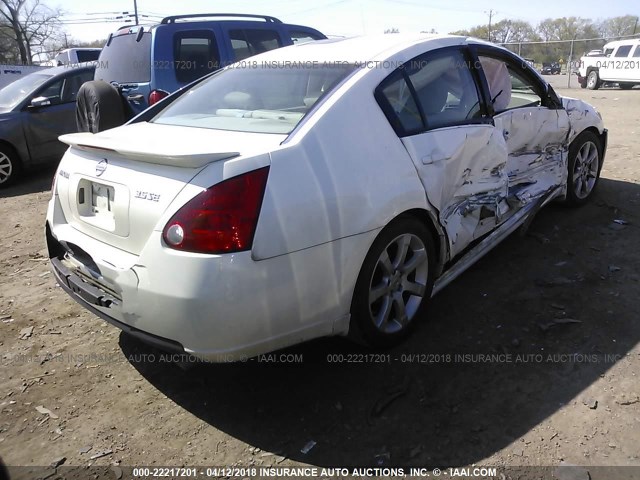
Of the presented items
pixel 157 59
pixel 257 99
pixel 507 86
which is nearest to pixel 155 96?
pixel 157 59

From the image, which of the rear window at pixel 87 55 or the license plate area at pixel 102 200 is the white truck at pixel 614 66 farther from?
the license plate area at pixel 102 200

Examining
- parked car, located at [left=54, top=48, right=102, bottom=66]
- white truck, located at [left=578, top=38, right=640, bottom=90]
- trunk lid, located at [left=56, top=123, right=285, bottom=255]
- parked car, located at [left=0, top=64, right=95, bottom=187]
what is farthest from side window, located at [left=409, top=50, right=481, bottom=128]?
white truck, located at [left=578, top=38, right=640, bottom=90]

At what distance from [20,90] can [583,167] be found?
8055 millimetres

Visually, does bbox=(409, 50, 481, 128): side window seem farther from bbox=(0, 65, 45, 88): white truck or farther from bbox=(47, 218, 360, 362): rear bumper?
bbox=(0, 65, 45, 88): white truck

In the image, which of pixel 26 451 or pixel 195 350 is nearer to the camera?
pixel 195 350

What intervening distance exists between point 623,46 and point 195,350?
2431 cm

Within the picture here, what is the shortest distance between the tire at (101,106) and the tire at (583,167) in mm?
4696

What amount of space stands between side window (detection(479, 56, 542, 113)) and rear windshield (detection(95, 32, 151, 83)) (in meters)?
4.07

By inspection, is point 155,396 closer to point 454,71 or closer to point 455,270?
point 455,270

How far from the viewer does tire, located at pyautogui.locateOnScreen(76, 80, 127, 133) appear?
5.95 meters

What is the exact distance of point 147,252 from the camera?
7.58 feet

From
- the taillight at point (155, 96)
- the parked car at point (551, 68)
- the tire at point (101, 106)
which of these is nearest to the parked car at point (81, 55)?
the tire at point (101, 106)

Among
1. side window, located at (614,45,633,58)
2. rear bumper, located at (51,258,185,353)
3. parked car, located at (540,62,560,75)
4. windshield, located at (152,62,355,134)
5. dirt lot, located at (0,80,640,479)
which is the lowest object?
parked car, located at (540,62,560,75)

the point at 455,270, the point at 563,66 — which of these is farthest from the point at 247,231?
Answer: the point at 563,66
